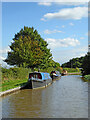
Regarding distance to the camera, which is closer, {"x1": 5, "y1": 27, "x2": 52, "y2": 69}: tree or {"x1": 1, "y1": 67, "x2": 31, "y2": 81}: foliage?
{"x1": 1, "y1": 67, "x2": 31, "y2": 81}: foliage

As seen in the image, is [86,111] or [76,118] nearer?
[76,118]

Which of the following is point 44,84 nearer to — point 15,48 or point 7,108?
point 7,108

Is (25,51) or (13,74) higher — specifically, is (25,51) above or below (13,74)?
above

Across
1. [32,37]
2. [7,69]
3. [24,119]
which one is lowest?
[24,119]

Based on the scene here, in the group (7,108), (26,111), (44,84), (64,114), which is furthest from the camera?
(44,84)

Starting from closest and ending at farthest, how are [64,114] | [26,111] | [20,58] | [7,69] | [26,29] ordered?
[64,114], [26,111], [7,69], [20,58], [26,29]

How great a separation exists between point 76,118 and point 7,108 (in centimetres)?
528

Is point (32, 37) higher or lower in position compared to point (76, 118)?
higher

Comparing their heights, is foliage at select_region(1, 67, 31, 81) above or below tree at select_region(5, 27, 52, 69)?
below

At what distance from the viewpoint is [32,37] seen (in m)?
53.3

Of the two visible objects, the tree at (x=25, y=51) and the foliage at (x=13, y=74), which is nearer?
the foliage at (x=13, y=74)

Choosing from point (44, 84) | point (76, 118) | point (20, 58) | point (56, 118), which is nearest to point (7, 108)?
point (56, 118)

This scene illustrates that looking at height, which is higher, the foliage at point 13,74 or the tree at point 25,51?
the tree at point 25,51

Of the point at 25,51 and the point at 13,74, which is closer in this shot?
the point at 13,74
